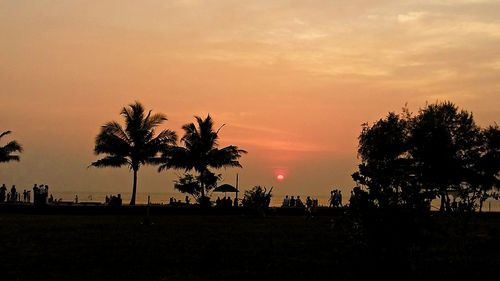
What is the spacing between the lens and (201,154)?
59.2 meters

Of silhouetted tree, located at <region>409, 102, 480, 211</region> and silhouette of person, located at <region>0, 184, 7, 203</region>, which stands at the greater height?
silhouetted tree, located at <region>409, 102, 480, 211</region>

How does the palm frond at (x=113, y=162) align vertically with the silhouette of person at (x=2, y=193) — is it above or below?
above

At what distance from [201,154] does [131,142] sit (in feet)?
21.5

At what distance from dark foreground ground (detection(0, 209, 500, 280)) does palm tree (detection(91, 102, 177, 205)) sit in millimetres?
32219

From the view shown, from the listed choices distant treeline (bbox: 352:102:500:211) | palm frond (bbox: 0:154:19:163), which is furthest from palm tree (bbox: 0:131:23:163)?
distant treeline (bbox: 352:102:500:211)

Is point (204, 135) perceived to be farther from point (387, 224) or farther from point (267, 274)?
point (387, 224)

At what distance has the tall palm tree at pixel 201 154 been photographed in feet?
194

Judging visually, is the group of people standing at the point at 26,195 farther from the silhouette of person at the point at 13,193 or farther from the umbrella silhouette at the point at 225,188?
the umbrella silhouette at the point at 225,188

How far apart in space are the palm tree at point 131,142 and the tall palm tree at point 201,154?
6.61 ft

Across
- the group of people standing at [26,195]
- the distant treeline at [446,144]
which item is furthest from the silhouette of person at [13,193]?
the distant treeline at [446,144]

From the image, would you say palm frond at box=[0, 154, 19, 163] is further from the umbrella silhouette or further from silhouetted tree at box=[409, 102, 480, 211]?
silhouetted tree at box=[409, 102, 480, 211]

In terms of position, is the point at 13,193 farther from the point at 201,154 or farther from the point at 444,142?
the point at 444,142

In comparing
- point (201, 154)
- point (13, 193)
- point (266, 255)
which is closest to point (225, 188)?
point (201, 154)

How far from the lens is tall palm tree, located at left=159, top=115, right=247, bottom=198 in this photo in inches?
2325
